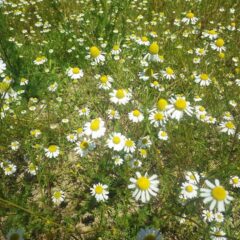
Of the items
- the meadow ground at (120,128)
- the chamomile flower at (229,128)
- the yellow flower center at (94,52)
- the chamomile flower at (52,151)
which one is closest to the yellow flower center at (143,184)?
the meadow ground at (120,128)

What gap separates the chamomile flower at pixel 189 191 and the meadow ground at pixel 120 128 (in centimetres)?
1

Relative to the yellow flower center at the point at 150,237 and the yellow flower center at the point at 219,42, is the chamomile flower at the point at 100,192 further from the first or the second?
the yellow flower center at the point at 219,42

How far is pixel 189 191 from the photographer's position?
232 cm

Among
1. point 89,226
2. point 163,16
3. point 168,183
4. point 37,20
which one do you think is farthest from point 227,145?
point 37,20

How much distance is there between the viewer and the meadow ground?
2287mm

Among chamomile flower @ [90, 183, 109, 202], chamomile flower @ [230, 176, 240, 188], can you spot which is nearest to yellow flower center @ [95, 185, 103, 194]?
chamomile flower @ [90, 183, 109, 202]

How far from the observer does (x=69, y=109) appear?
3.49 metres

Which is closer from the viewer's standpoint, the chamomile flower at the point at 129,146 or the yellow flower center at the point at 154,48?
the chamomile flower at the point at 129,146

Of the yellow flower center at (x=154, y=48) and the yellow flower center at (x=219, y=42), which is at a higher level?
the yellow flower center at (x=219, y=42)

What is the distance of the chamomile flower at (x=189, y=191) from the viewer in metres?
2.30

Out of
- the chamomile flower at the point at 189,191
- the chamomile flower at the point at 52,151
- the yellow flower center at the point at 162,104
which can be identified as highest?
the yellow flower center at the point at 162,104

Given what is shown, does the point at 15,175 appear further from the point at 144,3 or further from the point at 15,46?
the point at 144,3

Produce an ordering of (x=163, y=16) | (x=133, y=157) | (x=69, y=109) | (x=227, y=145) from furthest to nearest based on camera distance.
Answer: (x=163, y=16) → (x=69, y=109) → (x=227, y=145) → (x=133, y=157)

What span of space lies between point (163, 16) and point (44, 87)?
7.95ft
